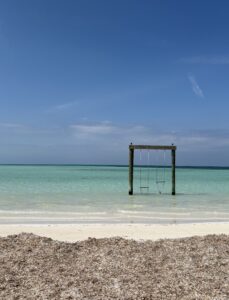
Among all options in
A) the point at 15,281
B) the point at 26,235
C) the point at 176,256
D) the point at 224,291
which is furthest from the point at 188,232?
the point at 15,281

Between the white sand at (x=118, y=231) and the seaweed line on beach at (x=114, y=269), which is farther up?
the seaweed line on beach at (x=114, y=269)

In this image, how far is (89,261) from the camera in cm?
620

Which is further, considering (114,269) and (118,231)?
(118,231)

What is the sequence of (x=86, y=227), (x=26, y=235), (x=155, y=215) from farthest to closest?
(x=155, y=215) < (x=86, y=227) < (x=26, y=235)

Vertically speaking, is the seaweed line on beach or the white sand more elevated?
the seaweed line on beach

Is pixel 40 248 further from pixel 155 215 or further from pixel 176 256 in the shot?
pixel 155 215

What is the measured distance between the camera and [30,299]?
4.55 metres

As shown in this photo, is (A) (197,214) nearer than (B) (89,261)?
No

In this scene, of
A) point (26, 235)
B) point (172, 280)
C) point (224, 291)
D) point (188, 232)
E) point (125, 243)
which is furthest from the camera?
point (188, 232)

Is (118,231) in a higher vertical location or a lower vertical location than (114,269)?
lower

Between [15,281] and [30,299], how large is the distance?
732 mm

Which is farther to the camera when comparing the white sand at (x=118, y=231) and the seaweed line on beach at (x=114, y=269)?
the white sand at (x=118, y=231)

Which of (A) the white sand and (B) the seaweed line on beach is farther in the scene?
(A) the white sand

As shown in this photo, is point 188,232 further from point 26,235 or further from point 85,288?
point 85,288
